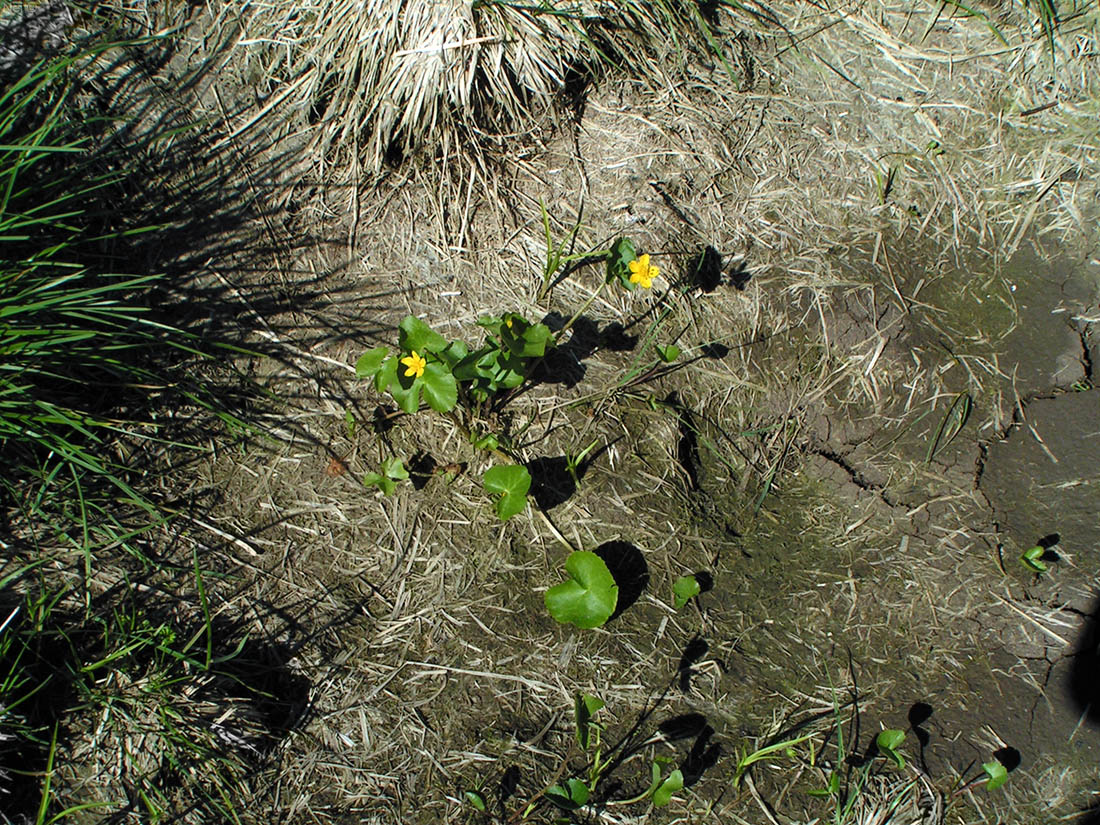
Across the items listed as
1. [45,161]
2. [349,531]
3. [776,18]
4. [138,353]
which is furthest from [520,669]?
[776,18]

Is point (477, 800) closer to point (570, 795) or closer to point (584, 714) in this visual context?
point (570, 795)

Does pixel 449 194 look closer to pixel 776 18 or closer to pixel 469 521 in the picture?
pixel 469 521

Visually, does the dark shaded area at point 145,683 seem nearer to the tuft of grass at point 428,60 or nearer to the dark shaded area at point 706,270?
the tuft of grass at point 428,60

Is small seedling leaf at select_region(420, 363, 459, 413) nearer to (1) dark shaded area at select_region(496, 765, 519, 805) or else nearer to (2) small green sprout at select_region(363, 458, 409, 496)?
(2) small green sprout at select_region(363, 458, 409, 496)

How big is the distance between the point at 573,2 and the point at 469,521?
1766 mm

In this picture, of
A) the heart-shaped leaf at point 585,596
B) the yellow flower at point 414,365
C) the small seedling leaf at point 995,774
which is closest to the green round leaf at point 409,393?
the yellow flower at point 414,365

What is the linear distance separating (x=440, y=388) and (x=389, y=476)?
0.32 meters

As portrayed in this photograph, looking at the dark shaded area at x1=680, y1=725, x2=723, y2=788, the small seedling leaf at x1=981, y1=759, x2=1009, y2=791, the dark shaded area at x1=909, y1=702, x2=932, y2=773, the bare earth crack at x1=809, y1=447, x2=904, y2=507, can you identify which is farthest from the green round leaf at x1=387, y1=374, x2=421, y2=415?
the small seedling leaf at x1=981, y1=759, x2=1009, y2=791

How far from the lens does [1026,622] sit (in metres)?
2.24

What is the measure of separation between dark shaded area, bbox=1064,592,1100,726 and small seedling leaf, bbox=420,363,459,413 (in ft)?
6.54

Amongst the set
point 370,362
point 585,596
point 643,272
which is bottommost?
point 585,596

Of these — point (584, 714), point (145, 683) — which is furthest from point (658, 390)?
point (145, 683)

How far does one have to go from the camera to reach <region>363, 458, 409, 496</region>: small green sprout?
83.7 inches

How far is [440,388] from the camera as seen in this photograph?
206 centimetres
